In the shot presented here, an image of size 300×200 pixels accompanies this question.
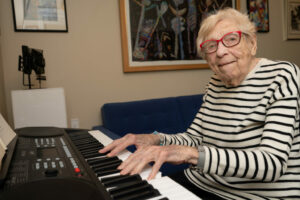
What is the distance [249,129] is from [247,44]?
0.40 metres

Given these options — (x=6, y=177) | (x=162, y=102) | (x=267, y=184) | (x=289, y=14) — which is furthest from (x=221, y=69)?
(x=289, y=14)

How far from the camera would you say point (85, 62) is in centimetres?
223

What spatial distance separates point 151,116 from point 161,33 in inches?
35.2

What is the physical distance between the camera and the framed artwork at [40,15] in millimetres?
1994

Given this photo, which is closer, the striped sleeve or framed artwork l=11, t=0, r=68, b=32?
the striped sleeve

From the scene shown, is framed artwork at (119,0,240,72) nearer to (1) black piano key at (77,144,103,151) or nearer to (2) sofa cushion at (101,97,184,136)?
(2) sofa cushion at (101,97,184,136)

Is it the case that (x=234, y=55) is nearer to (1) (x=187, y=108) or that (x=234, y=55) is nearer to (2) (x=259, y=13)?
(1) (x=187, y=108)

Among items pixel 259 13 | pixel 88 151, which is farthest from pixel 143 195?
pixel 259 13

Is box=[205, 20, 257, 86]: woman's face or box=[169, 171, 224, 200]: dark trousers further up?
box=[205, 20, 257, 86]: woman's face

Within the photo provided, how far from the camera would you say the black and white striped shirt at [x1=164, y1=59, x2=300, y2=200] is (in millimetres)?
838

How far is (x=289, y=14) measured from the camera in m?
3.16

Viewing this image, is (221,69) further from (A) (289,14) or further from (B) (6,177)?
(A) (289,14)

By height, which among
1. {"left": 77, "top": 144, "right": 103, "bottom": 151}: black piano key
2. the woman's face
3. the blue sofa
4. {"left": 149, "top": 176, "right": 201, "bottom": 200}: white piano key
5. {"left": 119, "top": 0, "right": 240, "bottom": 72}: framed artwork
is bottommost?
the blue sofa

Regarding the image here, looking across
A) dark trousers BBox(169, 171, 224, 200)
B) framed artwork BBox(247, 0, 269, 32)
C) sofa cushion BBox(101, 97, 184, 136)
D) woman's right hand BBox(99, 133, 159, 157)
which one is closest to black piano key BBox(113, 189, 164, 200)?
woman's right hand BBox(99, 133, 159, 157)
